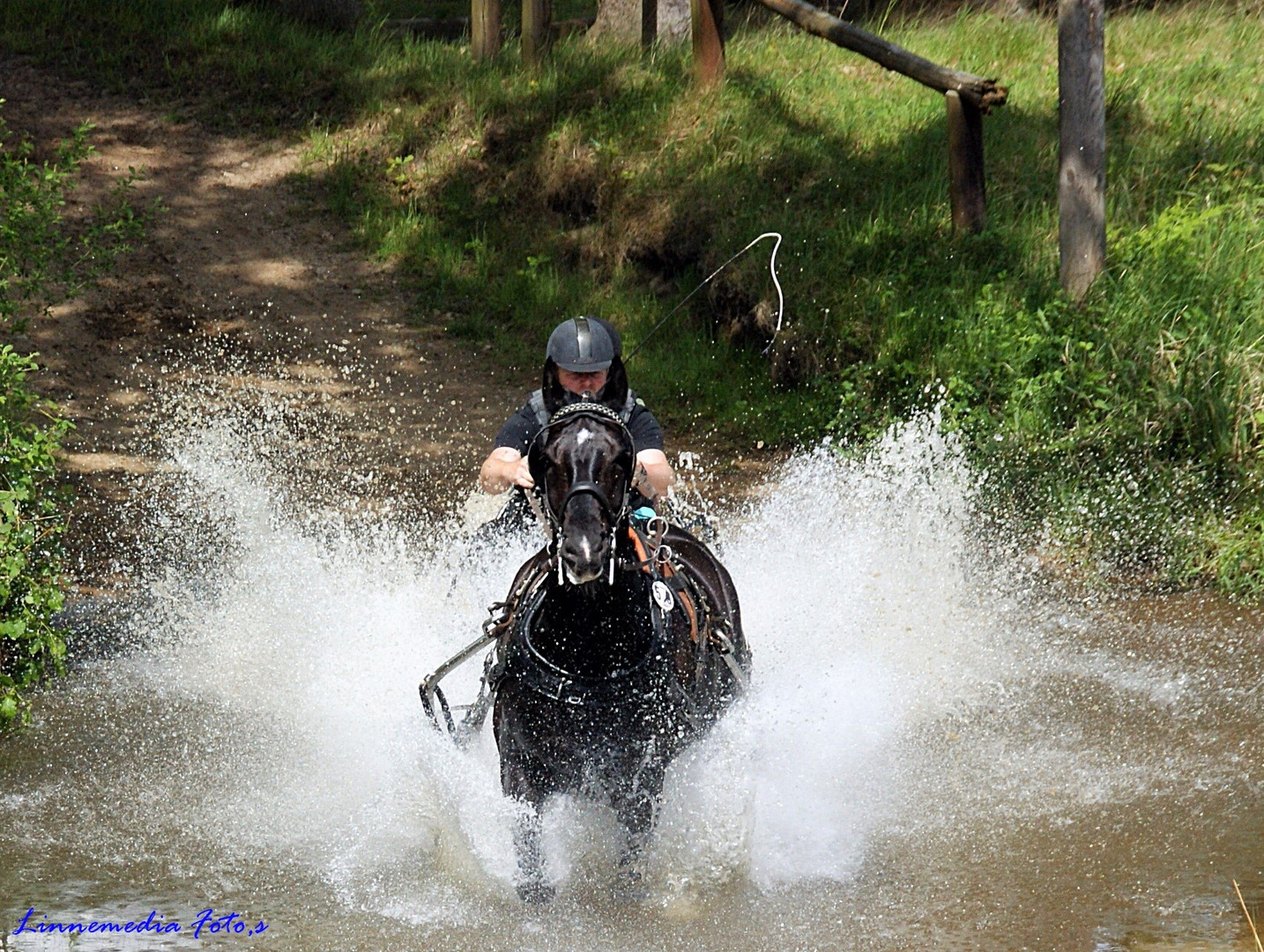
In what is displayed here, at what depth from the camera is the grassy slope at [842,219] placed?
8523mm

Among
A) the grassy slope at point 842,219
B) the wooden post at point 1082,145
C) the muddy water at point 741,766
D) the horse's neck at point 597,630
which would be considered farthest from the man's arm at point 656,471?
the wooden post at point 1082,145

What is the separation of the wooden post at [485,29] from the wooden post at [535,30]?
14.3 inches

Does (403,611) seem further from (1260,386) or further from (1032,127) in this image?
(1032,127)

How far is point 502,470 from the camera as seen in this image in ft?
17.9

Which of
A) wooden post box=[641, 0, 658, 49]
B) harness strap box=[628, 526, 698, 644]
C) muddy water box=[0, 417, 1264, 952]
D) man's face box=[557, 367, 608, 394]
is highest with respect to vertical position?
man's face box=[557, 367, 608, 394]

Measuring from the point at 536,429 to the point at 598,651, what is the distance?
4.43 feet

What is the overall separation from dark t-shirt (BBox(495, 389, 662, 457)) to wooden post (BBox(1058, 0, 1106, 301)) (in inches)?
177

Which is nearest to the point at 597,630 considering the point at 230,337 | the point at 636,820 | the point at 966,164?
the point at 636,820

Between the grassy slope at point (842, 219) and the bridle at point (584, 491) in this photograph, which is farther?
the grassy slope at point (842, 219)

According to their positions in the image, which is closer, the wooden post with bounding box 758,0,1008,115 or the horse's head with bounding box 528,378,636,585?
the horse's head with bounding box 528,378,636,585

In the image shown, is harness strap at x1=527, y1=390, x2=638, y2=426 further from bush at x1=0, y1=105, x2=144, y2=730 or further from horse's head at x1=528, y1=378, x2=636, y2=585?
bush at x1=0, y1=105, x2=144, y2=730

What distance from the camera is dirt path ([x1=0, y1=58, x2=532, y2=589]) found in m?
10.3

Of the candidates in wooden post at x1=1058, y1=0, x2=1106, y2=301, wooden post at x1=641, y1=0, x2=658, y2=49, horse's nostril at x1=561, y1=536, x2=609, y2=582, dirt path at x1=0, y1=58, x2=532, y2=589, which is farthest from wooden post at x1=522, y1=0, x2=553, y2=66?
horse's nostril at x1=561, y1=536, x2=609, y2=582

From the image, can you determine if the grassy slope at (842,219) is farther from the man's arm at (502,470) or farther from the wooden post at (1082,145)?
the man's arm at (502,470)
